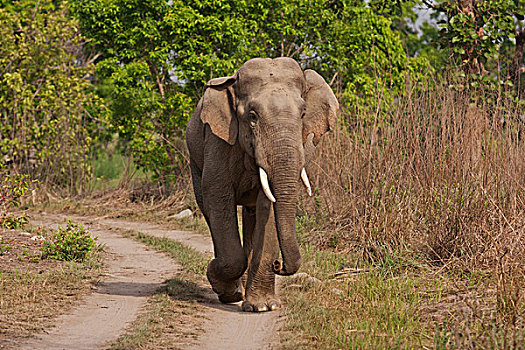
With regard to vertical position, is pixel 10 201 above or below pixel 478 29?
below

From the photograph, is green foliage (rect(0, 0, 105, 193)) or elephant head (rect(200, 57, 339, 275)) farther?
green foliage (rect(0, 0, 105, 193))

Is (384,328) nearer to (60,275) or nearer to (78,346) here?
(78,346)

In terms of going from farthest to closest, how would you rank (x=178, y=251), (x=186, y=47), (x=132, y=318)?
(x=186, y=47)
(x=178, y=251)
(x=132, y=318)

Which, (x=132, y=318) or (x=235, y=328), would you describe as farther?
(x=132, y=318)

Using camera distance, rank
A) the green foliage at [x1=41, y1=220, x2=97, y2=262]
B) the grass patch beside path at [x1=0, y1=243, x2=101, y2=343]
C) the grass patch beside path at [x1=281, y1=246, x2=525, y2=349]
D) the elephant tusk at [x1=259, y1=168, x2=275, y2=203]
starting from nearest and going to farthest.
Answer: the grass patch beside path at [x1=281, y1=246, x2=525, y2=349] < the grass patch beside path at [x1=0, y1=243, x2=101, y2=343] < the elephant tusk at [x1=259, y1=168, x2=275, y2=203] < the green foliage at [x1=41, y1=220, x2=97, y2=262]

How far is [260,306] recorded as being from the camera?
6.59 meters

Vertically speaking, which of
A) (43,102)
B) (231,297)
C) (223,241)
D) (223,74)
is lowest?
(231,297)

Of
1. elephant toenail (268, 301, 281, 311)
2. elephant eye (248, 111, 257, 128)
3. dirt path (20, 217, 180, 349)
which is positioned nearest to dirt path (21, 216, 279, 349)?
dirt path (20, 217, 180, 349)

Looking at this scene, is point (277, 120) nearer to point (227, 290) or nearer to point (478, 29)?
point (227, 290)

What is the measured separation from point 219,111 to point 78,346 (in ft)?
8.38

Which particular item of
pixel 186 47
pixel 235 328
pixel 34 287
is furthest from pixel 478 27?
pixel 34 287

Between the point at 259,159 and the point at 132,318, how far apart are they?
1.81m

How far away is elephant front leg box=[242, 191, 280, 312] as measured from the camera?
6621 millimetres

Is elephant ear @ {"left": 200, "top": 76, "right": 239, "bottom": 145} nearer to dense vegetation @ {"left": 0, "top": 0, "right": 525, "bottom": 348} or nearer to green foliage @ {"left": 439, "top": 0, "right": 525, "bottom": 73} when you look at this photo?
dense vegetation @ {"left": 0, "top": 0, "right": 525, "bottom": 348}
